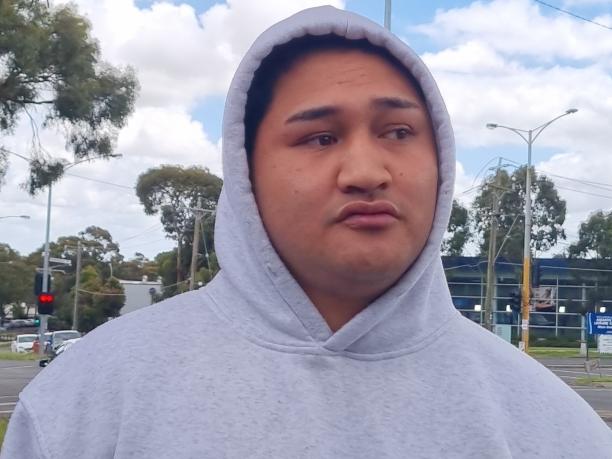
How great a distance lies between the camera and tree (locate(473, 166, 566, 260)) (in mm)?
47562

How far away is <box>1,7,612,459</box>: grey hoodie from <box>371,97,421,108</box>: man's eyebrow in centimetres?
6

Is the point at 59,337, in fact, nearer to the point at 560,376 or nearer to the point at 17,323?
the point at 560,376

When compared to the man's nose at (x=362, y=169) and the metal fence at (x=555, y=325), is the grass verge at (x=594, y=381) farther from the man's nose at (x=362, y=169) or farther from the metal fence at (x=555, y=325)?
the man's nose at (x=362, y=169)

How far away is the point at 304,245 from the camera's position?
161cm

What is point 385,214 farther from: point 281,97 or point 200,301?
point 200,301

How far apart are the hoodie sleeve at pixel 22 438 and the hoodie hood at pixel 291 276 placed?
1.23 ft

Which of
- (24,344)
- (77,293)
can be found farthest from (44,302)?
(77,293)

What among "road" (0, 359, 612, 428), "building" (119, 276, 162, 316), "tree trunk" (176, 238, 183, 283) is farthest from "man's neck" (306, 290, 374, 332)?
"building" (119, 276, 162, 316)

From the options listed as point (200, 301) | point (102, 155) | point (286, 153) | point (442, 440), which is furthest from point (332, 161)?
point (102, 155)

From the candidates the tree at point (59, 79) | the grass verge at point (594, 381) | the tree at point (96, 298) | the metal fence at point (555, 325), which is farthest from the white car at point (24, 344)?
the tree at point (59, 79)

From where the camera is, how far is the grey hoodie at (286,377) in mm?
1513

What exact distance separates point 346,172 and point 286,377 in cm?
35

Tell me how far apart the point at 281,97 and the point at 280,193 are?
0.18 metres

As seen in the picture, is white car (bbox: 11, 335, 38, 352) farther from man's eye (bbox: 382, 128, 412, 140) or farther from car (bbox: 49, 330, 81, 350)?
man's eye (bbox: 382, 128, 412, 140)
